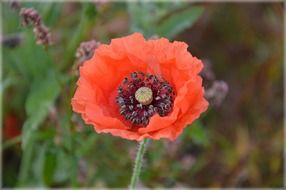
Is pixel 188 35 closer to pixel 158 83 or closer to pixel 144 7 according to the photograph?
pixel 144 7

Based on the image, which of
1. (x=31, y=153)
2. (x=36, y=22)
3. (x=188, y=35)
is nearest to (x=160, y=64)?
(x=36, y=22)

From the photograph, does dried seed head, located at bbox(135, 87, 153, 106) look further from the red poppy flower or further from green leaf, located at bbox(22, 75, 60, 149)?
green leaf, located at bbox(22, 75, 60, 149)

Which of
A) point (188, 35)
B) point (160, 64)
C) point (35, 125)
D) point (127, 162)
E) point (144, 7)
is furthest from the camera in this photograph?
point (188, 35)

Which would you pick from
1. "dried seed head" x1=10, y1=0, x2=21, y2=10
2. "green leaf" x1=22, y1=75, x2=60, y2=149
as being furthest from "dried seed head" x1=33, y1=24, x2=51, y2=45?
"green leaf" x1=22, y1=75, x2=60, y2=149

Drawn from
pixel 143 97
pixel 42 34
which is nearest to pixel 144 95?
pixel 143 97

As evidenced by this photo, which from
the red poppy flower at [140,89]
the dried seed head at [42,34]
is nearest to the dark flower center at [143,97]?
the red poppy flower at [140,89]
